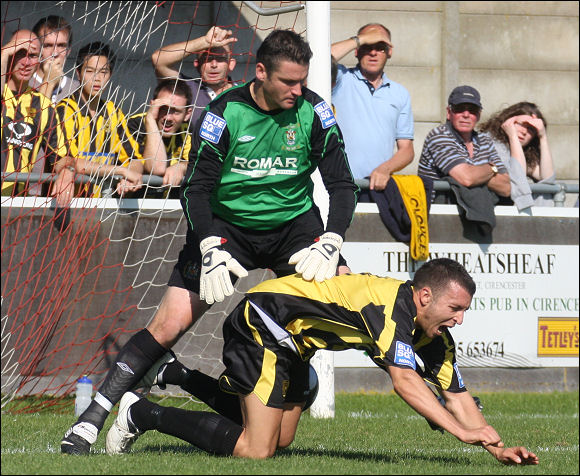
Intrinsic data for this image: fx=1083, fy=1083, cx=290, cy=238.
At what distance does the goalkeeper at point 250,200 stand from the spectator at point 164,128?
9.27 feet

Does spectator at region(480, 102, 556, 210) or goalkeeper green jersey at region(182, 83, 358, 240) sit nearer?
goalkeeper green jersey at region(182, 83, 358, 240)

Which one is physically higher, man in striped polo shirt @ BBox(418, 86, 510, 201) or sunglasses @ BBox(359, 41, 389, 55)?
sunglasses @ BBox(359, 41, 389, 55)

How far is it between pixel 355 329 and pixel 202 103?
4.24m

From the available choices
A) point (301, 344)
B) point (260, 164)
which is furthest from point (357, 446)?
point (260, 164)

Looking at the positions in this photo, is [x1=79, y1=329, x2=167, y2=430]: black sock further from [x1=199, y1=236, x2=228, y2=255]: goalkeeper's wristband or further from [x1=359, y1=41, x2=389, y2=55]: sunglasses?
[x1=359, y1=41, x2=389, y2=55]: sunglasses

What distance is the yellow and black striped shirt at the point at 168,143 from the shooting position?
9062 mm

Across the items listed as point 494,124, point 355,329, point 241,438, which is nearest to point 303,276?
point 355,329

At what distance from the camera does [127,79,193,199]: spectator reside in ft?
29.5

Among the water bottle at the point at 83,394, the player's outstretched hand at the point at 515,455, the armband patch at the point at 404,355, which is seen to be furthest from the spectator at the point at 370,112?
the player's outstretched hand at the point at 515,455

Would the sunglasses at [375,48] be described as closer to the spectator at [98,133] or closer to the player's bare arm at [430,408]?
the spectator at [98,133]

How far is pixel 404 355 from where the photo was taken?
509 centimetres

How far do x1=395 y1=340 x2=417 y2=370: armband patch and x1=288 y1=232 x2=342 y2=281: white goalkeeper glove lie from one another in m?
0.63

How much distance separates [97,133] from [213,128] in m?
3.22

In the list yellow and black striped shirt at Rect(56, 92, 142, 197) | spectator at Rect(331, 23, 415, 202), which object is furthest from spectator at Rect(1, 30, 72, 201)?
spectator at Rect(331, 23, 415, 202)
